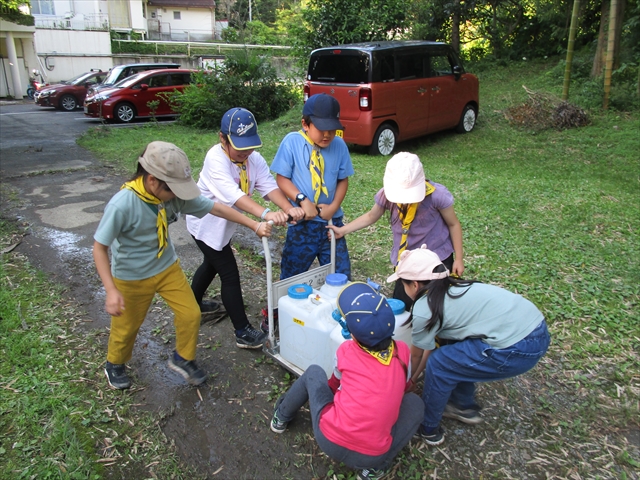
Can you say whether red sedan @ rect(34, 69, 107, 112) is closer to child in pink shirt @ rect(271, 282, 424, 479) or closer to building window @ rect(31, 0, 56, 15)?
child in pink shirt @ rect(271, 282, 424, 479)

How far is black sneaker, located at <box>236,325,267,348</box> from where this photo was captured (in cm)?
359

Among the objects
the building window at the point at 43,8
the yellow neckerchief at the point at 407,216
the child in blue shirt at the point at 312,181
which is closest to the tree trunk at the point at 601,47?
the child in blue shirt at the point at 312,181

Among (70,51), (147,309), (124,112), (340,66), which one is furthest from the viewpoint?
(70,51)

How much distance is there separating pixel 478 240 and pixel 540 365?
2147 millimetres

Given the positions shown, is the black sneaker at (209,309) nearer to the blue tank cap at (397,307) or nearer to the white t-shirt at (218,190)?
the white t-shirt at (218,190)

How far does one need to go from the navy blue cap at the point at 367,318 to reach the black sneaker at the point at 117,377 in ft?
5.69

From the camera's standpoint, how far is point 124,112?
1504 cm

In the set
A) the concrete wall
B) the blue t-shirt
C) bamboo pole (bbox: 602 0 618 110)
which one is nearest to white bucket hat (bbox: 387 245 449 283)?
the blue t-shirt

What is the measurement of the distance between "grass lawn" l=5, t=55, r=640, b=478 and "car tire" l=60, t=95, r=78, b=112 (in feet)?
29.9

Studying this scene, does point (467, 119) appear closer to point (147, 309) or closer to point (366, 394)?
point (147, 309)

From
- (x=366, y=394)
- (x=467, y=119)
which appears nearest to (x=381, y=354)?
(x=366, y=394)

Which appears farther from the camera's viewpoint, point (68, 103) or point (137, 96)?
point (68, 103)

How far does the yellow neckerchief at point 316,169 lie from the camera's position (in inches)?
133

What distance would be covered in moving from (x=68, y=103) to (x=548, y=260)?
19.0 m
